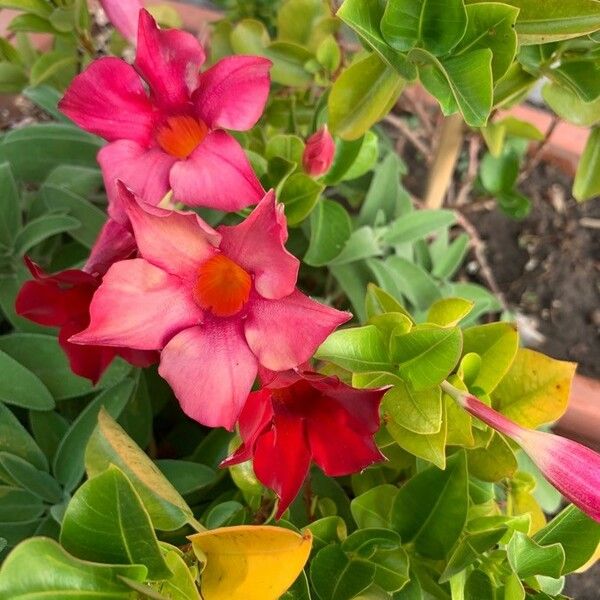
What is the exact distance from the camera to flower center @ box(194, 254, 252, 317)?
46cm

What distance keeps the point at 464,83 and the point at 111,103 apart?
239 mm

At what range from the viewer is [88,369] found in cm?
58

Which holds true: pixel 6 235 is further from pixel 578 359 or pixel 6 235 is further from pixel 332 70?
pixel 578 359

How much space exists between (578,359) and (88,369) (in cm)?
86

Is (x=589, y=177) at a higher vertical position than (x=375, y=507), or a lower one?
higher

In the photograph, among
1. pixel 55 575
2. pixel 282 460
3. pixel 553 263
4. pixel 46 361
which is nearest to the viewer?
pixel 55 575

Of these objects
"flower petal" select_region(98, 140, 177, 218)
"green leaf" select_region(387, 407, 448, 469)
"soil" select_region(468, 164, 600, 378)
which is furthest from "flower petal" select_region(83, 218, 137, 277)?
"soil" select_region(468, 164, 600, 378)

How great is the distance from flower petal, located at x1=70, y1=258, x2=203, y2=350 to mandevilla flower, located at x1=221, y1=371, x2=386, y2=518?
0.23 feet

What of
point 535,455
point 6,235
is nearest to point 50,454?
point 6,235

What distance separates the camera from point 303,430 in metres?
0.50

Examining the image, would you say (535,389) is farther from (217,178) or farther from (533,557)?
(217,178)

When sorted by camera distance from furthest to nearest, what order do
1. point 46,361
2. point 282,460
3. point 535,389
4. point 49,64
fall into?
point 49,64, point 46,361, point 535,389, point 282,460

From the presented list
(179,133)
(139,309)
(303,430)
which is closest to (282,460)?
(303,430)

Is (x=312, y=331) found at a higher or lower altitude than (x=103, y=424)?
higher
